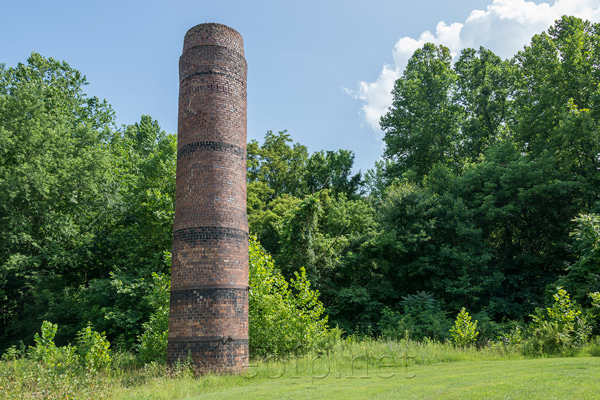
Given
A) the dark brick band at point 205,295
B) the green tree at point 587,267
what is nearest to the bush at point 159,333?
the dark brick band at point 205,295

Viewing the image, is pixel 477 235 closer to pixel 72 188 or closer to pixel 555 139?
pixel 555 139

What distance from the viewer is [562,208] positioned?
24.8 metres

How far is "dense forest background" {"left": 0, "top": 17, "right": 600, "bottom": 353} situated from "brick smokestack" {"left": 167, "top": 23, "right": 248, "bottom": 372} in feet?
30.1

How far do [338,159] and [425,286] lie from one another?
1759 cm

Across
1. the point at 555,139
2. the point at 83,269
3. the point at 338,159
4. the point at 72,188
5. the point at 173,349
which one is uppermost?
the point at 338,159

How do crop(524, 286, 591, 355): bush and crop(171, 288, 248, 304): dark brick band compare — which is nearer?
crop(171, 288, 248, 304): dark brick band

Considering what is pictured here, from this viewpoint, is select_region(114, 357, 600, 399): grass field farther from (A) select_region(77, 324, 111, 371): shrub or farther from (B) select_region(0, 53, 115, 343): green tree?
(B) select_region(0, 53, 115, 343): green tree

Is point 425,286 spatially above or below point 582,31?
below

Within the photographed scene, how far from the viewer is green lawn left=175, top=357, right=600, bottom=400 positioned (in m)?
6.95

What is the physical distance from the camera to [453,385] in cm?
812

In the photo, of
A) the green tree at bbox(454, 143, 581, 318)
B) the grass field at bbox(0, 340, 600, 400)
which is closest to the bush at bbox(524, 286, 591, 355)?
the grass field at bbox(0, 340, 600, 400)

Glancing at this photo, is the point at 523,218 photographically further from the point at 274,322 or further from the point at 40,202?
the point at 40,202

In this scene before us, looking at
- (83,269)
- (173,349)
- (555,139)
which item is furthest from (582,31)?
(83,269)

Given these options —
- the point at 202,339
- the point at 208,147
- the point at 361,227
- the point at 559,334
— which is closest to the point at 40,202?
the point at 208,147
